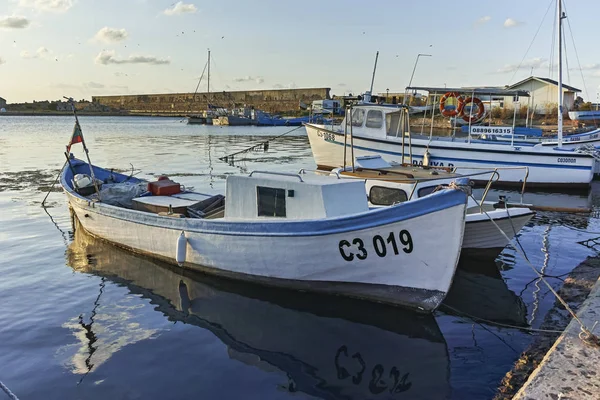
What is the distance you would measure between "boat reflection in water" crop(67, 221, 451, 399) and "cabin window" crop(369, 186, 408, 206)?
3.42 metres

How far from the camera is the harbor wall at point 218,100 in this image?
116 metres

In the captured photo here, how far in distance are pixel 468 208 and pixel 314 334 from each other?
585 centimetres

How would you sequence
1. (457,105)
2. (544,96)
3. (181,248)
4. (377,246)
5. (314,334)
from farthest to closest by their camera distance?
(544,96) < (457,105) < (181,248) < (377,246) < (314,334)

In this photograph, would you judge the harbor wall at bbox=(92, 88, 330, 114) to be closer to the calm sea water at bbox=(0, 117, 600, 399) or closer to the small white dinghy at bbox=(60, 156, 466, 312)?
the calm sea water at bbox=(0, 117, 600, 399)

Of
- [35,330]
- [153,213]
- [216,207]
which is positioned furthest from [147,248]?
[35,330]

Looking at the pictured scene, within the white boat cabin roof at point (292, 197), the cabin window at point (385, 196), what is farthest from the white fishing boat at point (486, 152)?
the white boat cabin roof at point (292, 197)

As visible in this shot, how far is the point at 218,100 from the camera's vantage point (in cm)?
12738

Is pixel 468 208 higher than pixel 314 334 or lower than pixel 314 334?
higher

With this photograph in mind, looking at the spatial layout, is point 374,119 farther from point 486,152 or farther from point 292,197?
point 292,197

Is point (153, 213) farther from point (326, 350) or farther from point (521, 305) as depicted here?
point (521, 305)

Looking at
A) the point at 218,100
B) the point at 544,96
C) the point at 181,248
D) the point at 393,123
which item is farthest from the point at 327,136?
the point at 218,100

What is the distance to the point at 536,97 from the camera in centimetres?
5972

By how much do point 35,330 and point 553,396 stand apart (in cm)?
803

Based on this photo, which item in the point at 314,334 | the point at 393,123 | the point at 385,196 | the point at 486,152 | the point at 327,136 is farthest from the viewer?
the point at 327,136
